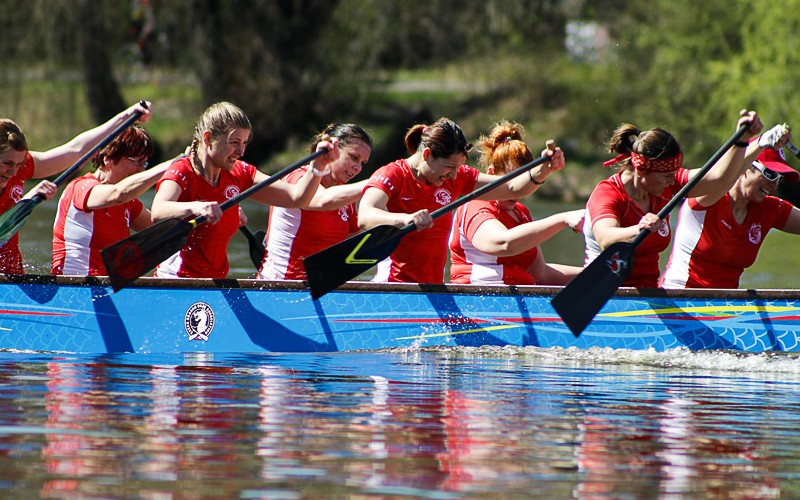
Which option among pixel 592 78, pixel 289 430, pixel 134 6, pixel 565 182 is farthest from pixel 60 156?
pixel 592 78

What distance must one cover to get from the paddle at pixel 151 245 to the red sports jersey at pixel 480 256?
1.03m

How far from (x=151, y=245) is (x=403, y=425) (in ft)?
8.29

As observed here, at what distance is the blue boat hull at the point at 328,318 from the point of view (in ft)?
25.5

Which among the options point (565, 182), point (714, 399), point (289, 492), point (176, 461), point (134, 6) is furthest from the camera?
point (565, 182)

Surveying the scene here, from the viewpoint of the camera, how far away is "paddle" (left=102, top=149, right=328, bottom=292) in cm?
765

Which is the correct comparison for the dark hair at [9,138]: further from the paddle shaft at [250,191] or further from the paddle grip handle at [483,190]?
the paddle grip handle at [483,190]

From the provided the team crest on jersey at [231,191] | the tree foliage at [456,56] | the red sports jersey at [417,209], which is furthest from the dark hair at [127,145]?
the tree foliage at [456,56]

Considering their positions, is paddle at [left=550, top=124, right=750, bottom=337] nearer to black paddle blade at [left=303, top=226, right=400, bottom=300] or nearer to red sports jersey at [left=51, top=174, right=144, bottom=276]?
black paddle blade at [left=303, top=226, right=400, bottom=300]

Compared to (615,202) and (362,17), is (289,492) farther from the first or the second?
(362,17)

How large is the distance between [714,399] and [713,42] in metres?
23.5

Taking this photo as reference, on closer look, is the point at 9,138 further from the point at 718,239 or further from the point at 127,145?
the point at 718,239

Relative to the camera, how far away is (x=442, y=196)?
799 centimetres

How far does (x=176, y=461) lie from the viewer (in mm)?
5012

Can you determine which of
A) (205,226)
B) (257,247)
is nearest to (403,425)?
(205,226)
